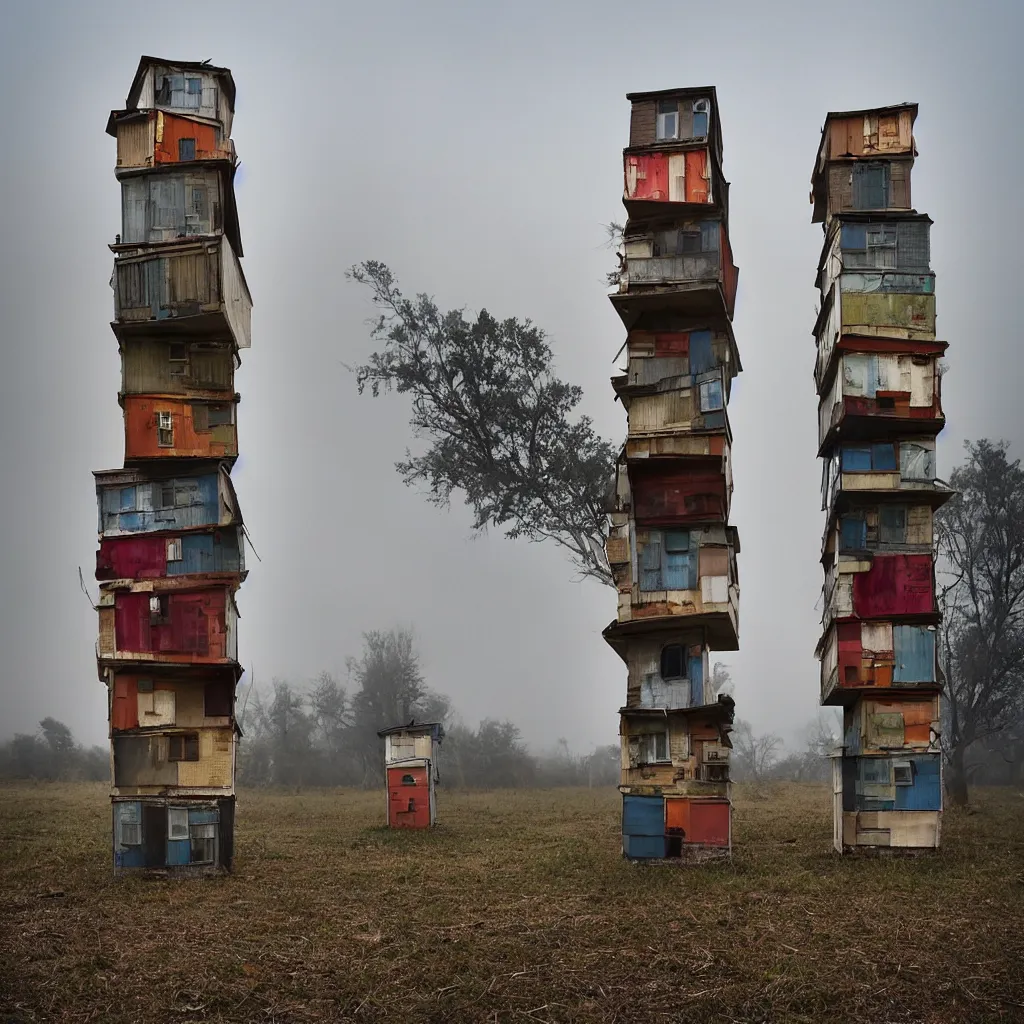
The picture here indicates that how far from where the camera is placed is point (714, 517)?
26.1 metres

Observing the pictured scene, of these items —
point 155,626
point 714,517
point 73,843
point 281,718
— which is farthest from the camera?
point 281,718

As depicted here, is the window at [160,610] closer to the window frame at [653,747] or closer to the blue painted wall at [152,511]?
the blue painted wall at [152,511]

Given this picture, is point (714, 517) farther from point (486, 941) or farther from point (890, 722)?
point (486, 941)

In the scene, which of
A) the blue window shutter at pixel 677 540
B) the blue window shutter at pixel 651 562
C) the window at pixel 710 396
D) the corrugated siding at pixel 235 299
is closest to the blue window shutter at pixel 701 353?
the window at pixel 710 396

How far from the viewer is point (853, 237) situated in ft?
92.0

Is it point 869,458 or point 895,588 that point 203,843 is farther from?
point 869,458

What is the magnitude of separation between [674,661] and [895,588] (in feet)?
17.9

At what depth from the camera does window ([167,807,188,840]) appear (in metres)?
24.0

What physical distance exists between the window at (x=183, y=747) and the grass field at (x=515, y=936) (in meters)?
2.32

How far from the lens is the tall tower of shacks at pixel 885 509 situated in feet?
89.2

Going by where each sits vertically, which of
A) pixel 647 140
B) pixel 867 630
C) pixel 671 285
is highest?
pixel 647 140

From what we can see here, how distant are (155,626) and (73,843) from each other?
350 inches

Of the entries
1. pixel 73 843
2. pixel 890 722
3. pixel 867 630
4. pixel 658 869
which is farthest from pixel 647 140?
pixel 73 843

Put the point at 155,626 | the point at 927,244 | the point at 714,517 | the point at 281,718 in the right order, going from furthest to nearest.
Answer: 1. the point at 281,718
2. the point at 927,244
3. the point at 714,517
4. the point at 155,626
